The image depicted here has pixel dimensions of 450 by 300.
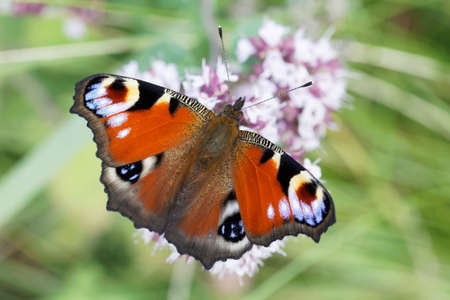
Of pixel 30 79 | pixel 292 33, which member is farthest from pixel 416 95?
pixel 30 79

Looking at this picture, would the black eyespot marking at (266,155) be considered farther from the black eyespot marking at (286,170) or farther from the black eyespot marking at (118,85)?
the black eyespot marking at (118,85)

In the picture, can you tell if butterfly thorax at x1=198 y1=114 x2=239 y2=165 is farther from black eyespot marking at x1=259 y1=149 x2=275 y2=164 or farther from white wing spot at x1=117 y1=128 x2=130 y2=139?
white wing spot at x1=117 y1=128 x2=130 y2=139

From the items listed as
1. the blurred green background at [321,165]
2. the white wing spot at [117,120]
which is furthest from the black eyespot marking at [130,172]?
the blurred green background at [321,165]

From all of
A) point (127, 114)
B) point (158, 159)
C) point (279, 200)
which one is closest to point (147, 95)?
point (127, 114)

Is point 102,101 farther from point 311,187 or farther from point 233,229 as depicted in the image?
point 311,187

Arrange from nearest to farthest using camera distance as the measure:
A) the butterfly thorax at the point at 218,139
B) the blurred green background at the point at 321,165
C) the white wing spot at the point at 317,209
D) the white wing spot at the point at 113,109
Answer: the white wing spot at the point at 317,209
the white wing spot at the point at 113,109
the butterfly thorax at the point at 218,139
the blurred green background at the point at 321,165

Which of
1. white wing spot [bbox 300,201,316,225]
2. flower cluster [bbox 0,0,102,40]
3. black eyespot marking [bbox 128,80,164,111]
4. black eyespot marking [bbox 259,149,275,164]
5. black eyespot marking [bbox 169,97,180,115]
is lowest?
white wing spot [bbox 300,201,316,225]

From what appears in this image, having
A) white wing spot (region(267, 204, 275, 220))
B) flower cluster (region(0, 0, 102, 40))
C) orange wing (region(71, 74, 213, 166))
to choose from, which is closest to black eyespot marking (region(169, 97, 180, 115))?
orange wing (region(71, 74, 213, 166))
